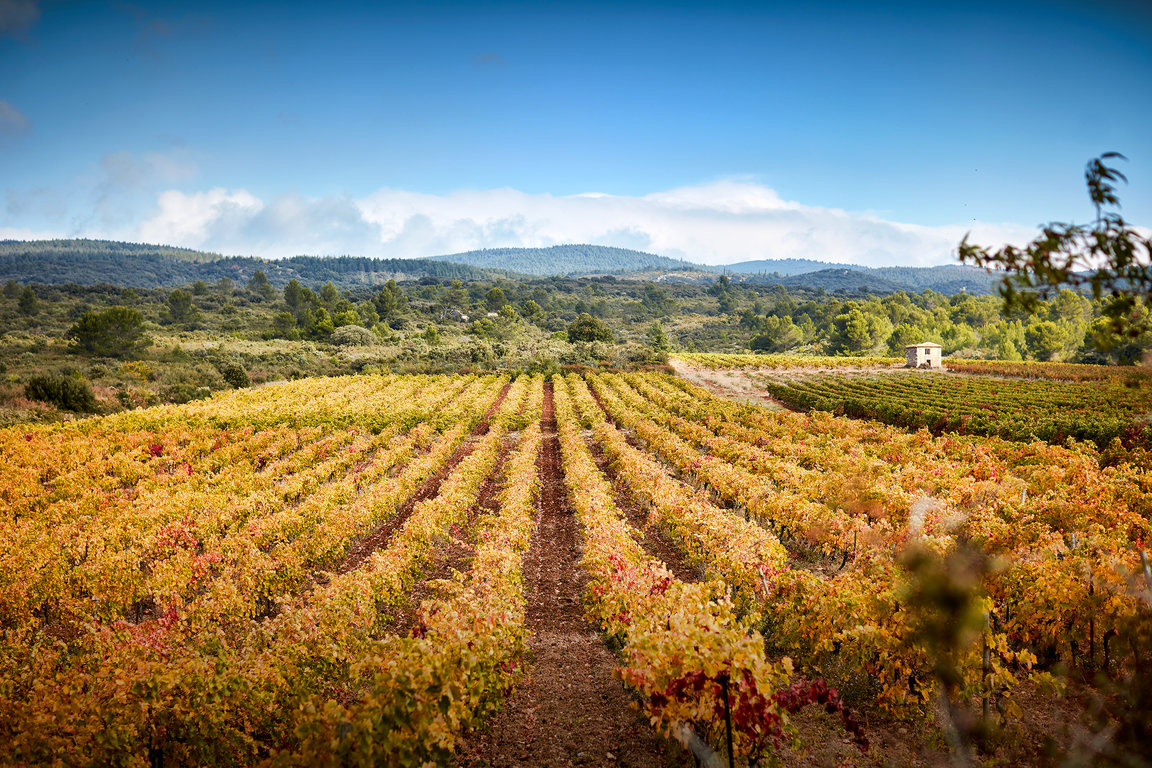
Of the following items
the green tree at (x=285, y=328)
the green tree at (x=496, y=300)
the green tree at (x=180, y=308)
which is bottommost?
the green tree at (x=285, y=328)

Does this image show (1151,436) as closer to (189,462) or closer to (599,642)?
(599,642)

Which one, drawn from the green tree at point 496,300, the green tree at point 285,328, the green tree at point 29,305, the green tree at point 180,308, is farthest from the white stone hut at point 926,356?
the green tree at point 29,305

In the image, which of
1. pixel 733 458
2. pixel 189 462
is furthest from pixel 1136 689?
pixel 189 462

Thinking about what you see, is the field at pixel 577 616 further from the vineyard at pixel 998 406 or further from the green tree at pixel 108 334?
the green tree at pixel 108 334

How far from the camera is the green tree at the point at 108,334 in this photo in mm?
58156

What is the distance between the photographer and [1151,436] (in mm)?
21297

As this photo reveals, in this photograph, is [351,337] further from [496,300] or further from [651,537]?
[496,300]

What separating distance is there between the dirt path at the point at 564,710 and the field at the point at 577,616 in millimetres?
43

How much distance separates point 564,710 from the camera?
769cm

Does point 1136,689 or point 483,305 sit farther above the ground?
point 483,305

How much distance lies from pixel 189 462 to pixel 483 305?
457 feet

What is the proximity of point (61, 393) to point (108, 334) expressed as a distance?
33.0m

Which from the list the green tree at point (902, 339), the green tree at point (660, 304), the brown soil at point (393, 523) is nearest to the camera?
the brown soil at point (393, 523)

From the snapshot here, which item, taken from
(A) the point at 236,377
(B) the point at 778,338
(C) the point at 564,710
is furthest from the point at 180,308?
(C) the point at 564,710
